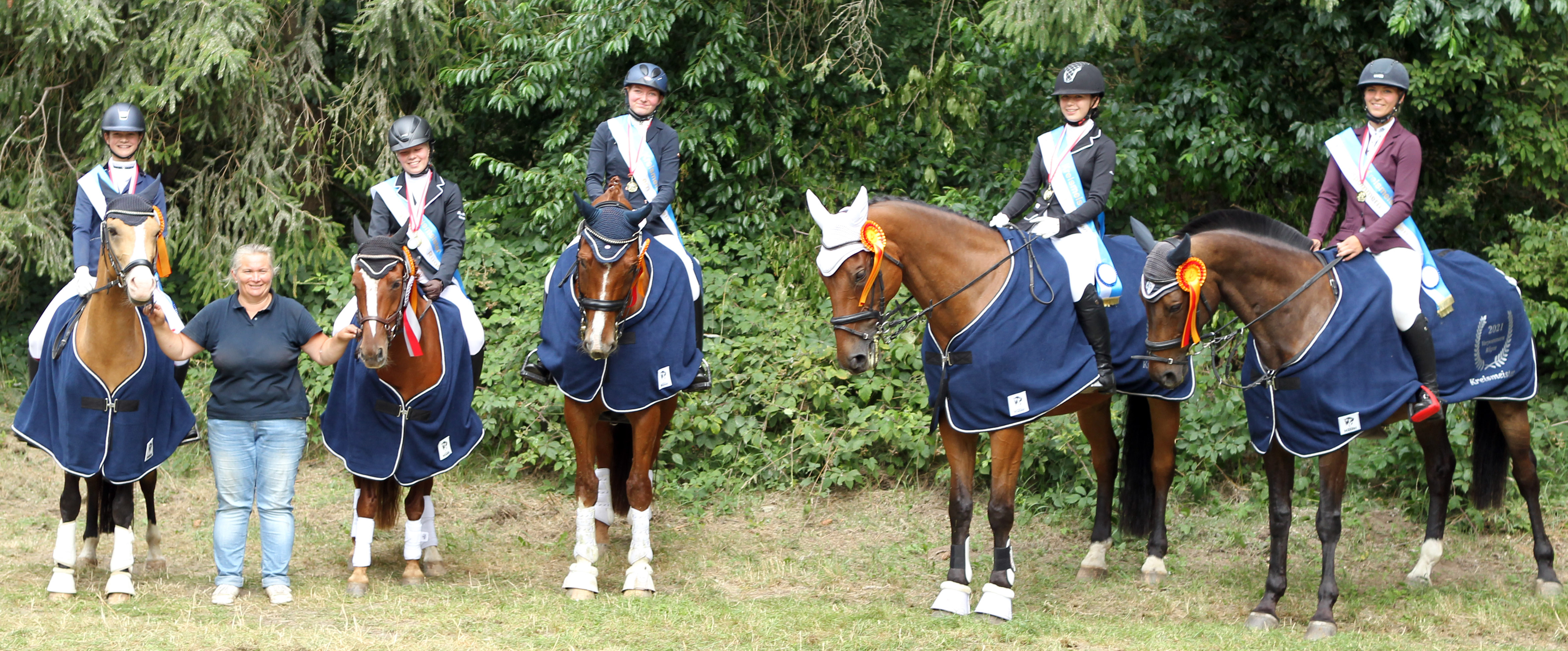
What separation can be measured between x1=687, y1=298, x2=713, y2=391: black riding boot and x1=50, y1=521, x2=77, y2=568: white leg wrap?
306 centimetres

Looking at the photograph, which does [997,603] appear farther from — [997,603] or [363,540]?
[363,540]

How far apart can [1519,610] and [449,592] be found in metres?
5.07

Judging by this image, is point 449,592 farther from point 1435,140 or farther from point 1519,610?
point 1435,140

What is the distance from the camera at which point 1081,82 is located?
20.5ft

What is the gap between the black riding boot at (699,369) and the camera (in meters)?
6.57

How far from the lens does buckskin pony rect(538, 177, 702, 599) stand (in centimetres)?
594

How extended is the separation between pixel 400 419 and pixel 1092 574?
3.68 m

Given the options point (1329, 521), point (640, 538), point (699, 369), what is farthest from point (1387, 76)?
point (640, 538)

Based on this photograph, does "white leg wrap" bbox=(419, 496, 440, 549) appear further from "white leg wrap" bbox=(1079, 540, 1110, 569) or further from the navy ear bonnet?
"white leg wrap" bbox=(1079, 540, 1110, 569)

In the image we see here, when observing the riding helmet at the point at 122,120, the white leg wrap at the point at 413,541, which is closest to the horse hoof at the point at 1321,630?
the white leg wrap at the point at 413,541

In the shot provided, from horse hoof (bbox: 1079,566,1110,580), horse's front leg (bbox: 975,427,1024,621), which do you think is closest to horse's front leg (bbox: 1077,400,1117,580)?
horse hoof (bbox: 1079,566,1110,580)

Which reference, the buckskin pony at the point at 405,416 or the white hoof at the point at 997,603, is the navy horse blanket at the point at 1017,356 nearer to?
the white hoof at the point at 997,603

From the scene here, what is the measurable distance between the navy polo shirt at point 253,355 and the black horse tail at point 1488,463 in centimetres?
601

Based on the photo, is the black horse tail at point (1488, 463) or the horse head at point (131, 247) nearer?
the horse head at point (131, 247)
